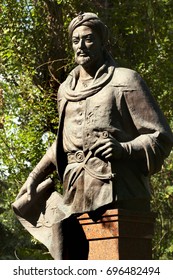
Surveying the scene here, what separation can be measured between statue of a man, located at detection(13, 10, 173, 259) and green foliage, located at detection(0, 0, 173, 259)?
747cm

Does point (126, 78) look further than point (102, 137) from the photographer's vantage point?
Yes

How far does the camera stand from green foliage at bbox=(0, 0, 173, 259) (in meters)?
14.4

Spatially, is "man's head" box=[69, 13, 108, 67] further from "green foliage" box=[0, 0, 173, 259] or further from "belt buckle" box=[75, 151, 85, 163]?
"green foliage" box=[0, 0, 173, 259]

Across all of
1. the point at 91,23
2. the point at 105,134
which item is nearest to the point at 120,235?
the point at 105,134

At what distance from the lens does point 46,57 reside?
14.5 m

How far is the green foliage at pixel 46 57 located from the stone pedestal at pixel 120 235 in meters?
7.73

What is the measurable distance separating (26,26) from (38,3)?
519 millimetres

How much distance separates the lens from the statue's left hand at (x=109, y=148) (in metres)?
6.04

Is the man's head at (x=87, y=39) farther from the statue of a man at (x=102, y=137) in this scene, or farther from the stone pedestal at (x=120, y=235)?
the stone pedestal at (x=120, y=235)

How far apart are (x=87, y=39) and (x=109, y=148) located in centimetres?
104

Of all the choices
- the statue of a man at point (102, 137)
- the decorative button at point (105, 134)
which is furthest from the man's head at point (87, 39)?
the decorative button at point (105, 134)

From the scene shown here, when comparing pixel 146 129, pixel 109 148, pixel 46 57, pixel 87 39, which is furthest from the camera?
pixel 46 57

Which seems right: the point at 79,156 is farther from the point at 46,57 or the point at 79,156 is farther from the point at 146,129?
the point at 46,57

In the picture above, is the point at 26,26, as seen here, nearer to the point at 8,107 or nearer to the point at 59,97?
the point at 8,107
